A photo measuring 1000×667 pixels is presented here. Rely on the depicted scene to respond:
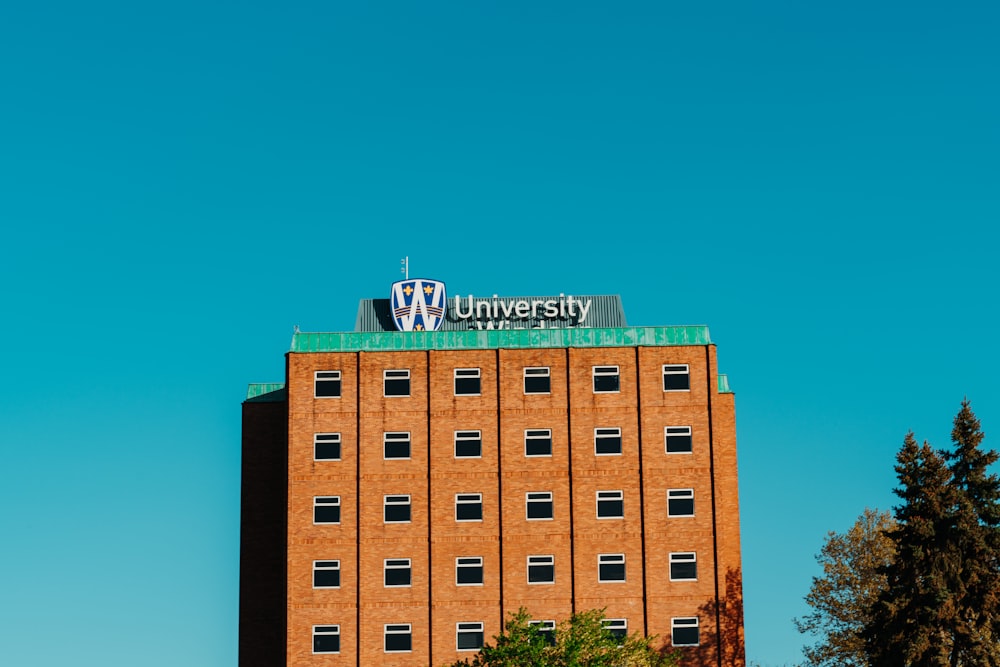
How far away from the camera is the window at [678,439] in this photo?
346 feet

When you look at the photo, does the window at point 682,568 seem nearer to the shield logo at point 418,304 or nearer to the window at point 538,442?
the window at point 538,442

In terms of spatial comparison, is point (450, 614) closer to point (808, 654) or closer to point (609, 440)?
point (609, 440)

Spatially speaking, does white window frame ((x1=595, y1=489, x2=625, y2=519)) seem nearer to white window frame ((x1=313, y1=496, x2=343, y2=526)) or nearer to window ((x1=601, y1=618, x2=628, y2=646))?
window ((x1=601, y1=618, x2=628, y2=646))

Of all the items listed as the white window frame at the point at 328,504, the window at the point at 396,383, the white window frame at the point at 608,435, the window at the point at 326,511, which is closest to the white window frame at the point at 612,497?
the white window frame at the point at 608,435

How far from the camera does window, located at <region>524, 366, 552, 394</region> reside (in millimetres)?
106438

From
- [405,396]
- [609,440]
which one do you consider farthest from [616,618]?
[405,396]

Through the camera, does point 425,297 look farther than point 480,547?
Yes

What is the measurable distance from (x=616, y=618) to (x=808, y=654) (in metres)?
11.9

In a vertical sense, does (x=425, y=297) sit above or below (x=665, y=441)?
above

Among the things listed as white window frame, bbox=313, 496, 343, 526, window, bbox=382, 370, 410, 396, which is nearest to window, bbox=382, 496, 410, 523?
white window frame, bbox=313, 496, 343, 526

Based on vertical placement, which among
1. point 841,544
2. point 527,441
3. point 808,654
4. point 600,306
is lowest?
point 808,654

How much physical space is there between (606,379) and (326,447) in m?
17.4

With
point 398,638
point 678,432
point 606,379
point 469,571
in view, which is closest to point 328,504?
point 398,638

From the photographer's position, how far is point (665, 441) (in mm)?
105500
